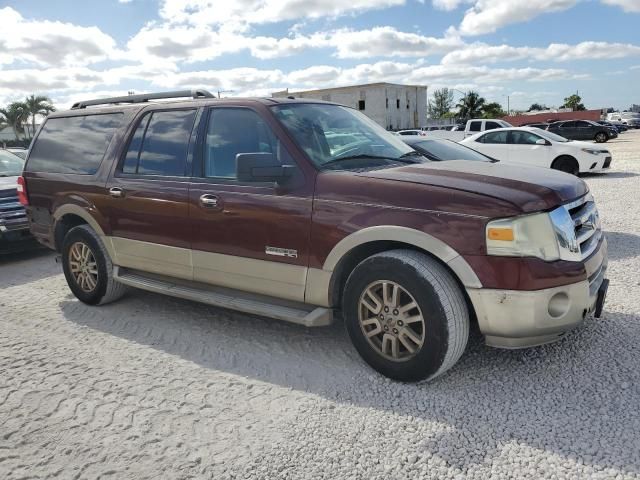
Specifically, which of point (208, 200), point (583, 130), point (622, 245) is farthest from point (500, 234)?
point (583, 130)

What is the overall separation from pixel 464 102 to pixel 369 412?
79.2 meters

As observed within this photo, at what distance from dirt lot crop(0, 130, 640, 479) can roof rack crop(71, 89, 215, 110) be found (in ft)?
6.36

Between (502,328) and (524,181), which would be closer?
(502,328)

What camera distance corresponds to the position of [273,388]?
3.30 metres

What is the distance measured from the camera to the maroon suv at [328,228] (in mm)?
2928

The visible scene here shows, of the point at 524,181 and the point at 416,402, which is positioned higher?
the point at 524,181

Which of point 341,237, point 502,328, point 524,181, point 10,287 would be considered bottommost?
point 10,287

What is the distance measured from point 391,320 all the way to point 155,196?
220 cm

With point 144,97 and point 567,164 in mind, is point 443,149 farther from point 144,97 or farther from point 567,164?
point 567,164

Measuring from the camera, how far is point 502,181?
124 inches

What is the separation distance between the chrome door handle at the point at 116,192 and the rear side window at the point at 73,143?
1.13 feet

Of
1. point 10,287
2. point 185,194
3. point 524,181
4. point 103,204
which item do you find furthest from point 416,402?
point 10,287

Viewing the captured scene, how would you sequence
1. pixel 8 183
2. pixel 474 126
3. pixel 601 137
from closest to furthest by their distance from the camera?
1. pixel 8 183
2. pixel 474 126
3. pixel 601 137

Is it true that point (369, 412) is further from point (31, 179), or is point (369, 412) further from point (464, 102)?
point (464, 102)
